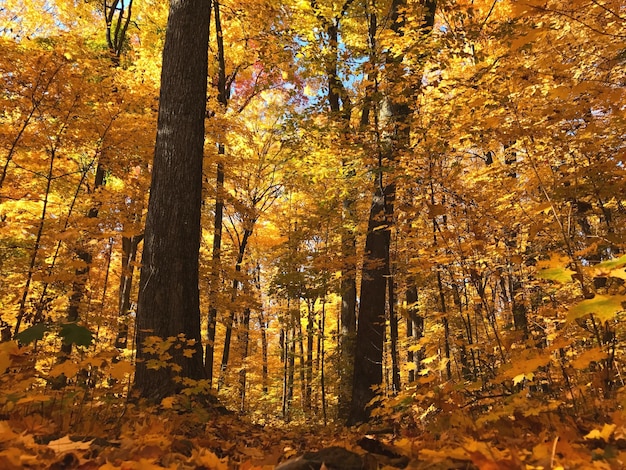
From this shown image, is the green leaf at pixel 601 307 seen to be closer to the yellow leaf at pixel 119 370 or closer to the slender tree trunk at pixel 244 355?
the yellow leaf at pixel 119 370

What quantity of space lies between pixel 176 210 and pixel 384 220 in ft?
10.8

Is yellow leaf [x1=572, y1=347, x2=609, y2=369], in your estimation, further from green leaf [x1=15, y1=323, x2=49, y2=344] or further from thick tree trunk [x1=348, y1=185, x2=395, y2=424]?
thick tree trunk [x1=348, y1=185, x2=395, y2=424]

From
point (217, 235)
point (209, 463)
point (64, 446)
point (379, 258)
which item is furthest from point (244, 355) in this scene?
point (64, 446)

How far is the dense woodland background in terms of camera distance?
93.4 inches

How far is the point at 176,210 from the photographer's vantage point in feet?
15.0

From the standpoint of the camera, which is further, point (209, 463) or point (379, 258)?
point (379, 258)

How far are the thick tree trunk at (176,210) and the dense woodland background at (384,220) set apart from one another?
0.55 ft

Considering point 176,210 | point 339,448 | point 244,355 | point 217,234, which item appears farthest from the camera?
point 244,355

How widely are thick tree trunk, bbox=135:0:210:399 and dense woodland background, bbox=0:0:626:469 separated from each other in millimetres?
167

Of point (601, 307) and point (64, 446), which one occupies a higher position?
point (601, 307)

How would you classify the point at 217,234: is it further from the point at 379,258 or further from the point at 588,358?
the point at 588,358

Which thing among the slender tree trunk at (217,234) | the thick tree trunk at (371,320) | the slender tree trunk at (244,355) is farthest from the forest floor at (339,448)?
the slender tree trunk at (244,355)

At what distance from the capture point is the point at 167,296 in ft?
14.2

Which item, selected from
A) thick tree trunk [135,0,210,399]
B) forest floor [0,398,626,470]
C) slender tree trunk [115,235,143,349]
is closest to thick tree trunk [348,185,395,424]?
thick tree trunk [135,0,210,399]
